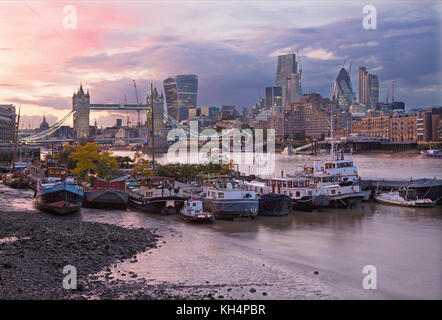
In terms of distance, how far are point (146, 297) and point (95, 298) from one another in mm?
1154

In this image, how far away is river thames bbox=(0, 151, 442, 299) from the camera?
474 inches

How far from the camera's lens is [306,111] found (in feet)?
655

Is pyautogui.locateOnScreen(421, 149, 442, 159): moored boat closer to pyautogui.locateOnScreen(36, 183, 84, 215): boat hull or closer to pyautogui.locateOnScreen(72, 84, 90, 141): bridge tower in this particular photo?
pyautogui.locateOnScreen(36, 183, 84, 215): boat hull

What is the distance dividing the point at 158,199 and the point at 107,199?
363 centimetres

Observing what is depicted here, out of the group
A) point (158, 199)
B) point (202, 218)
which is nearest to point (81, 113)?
point (158, 199)

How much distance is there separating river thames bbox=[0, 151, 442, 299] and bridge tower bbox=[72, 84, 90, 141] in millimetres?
140612

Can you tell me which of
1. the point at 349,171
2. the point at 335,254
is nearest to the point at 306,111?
the point at 349,171

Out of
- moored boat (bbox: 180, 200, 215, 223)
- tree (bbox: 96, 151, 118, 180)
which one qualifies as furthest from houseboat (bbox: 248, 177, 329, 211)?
tree (bbox: 96, 151, 118, 180)

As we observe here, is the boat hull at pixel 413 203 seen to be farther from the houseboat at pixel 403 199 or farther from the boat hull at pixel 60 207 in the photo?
the boat hull at pixel 60 207

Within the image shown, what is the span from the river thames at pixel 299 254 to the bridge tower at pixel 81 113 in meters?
141

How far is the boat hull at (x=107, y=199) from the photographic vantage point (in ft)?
82.0

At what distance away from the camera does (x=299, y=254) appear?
15.5 m

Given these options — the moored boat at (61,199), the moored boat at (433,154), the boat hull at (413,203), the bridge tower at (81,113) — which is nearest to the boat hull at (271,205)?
the boat hull at (413,203)

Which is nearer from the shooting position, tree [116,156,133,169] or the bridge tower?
tree [116,156,133,169]
